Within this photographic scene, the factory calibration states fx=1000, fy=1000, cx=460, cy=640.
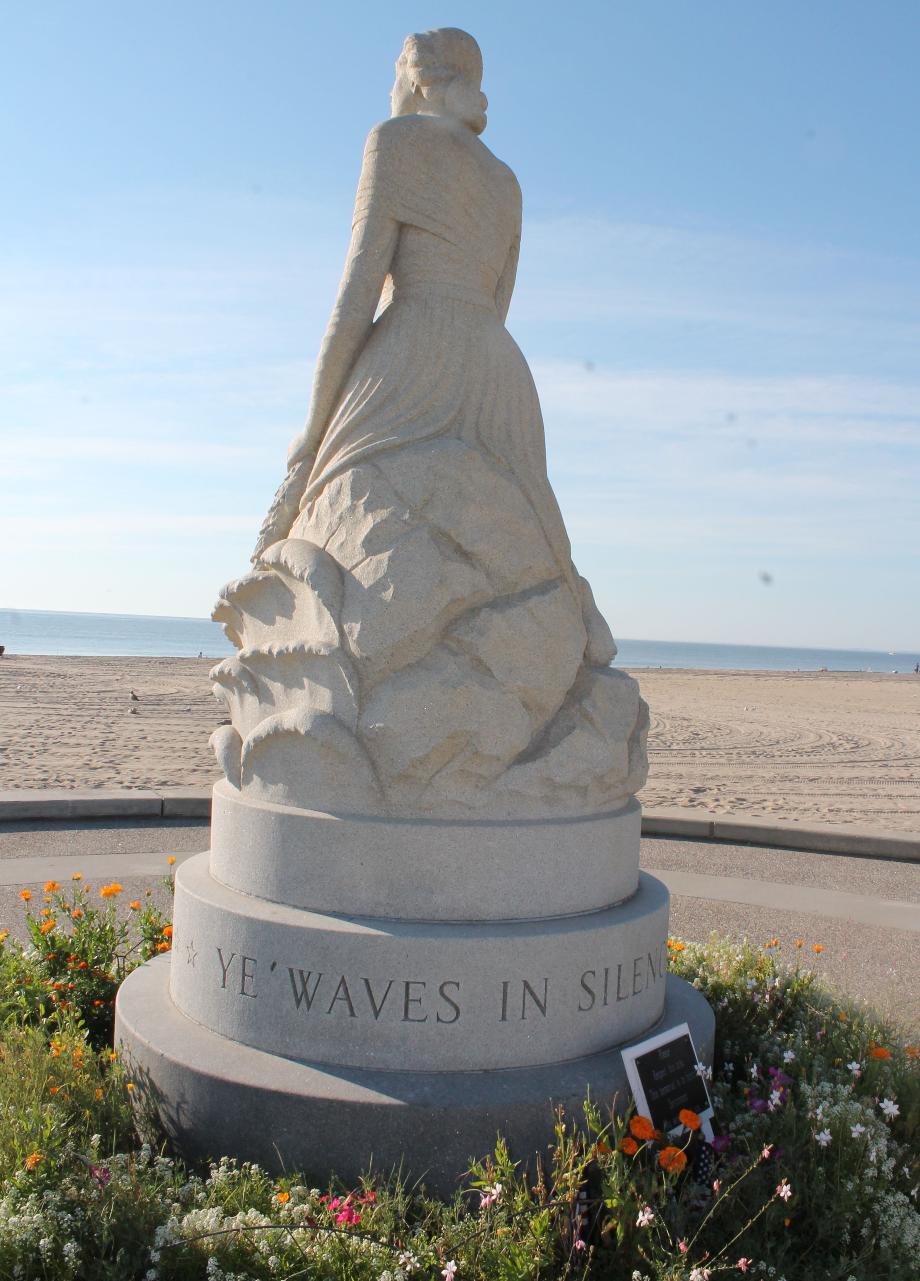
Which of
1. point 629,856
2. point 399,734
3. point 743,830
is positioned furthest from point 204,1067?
point 743,830

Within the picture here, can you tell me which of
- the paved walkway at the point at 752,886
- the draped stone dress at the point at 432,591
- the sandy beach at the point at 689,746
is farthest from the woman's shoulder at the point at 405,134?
the sandy beach at the point at 689,746

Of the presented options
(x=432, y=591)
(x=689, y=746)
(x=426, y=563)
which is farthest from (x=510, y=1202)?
(x=689, y=746)

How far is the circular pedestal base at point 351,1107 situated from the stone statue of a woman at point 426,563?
841 mm

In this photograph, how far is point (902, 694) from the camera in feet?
109

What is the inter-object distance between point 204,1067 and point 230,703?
4.46ft

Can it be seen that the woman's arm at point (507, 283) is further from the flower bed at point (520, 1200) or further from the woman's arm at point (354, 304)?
the flower bed at point (520, 1200)

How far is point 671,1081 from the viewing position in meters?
3.19

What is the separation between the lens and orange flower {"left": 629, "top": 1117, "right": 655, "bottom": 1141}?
2.85 metres

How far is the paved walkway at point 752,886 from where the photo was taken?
5.45m

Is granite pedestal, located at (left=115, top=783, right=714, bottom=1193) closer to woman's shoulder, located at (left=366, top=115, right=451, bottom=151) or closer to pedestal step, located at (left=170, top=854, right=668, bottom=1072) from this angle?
pedestal step, located at (left=170, top=854, right=668, bottom=1072)

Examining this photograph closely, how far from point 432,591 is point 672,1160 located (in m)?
1.87

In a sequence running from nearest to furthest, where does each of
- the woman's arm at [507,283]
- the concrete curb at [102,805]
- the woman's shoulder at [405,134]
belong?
the woman's shoulder at [405,134]
the woman's arm at [507,283]
the concrete curb at [102,805]

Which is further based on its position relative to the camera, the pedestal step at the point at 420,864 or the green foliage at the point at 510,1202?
the pedestal step at the point at 420,864

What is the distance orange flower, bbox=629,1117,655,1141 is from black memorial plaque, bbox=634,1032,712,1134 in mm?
190
